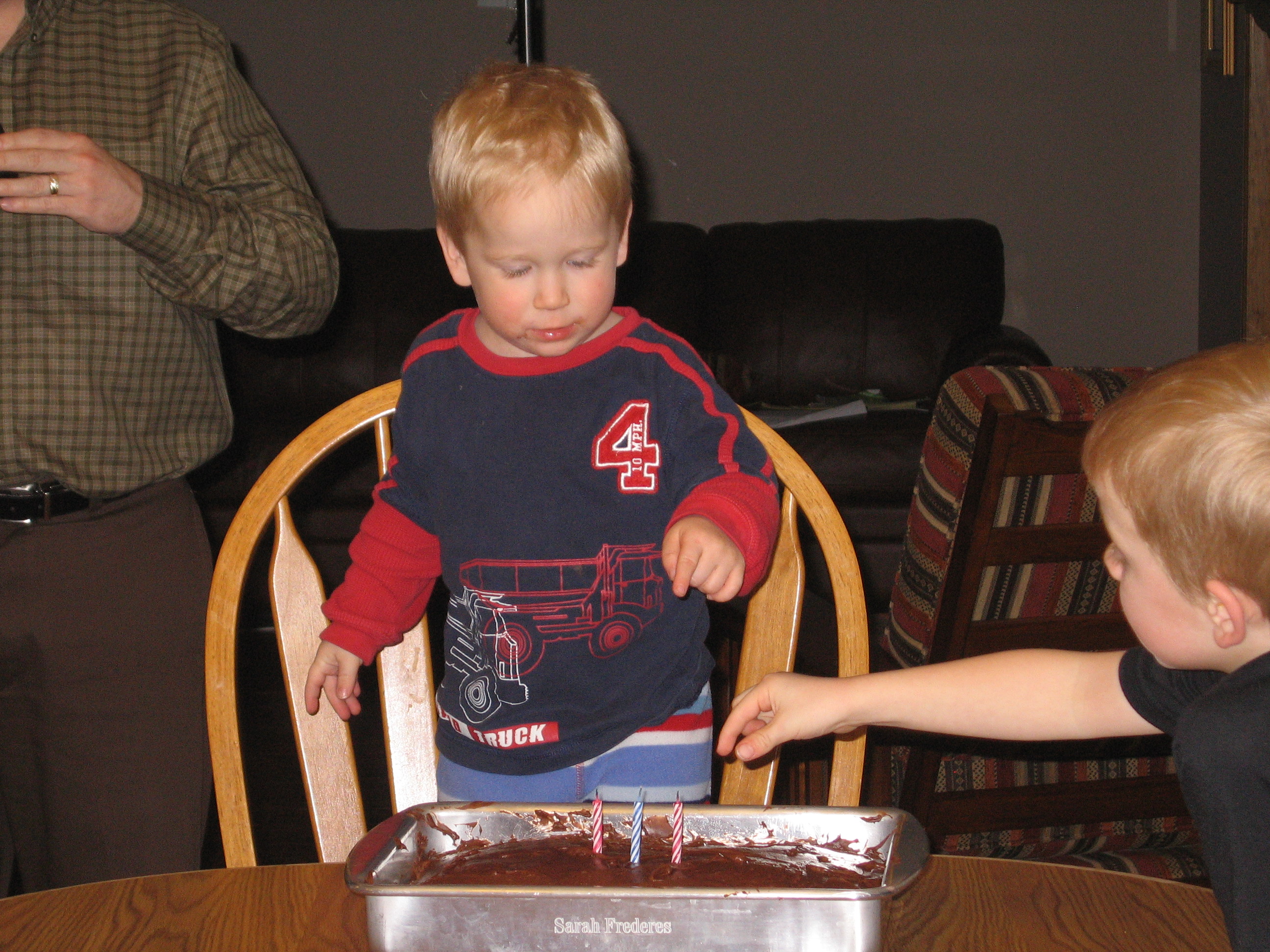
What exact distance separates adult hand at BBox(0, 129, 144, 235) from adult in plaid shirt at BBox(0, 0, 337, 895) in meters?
0.05

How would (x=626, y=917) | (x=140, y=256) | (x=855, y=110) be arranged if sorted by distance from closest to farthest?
(x=626, y=917), (x=140, y=256), (x=855, y=110)

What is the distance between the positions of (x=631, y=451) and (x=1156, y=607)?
47 cm

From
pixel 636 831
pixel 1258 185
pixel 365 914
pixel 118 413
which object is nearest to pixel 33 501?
pixel 118 413

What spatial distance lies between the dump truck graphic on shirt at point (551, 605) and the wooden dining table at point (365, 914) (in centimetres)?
30

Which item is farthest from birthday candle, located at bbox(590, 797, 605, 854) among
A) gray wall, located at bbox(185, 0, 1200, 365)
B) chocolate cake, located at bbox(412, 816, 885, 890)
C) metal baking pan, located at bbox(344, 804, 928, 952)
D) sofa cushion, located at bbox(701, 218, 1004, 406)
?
gray wall, located at bbox(185, 0, 1200, 365)

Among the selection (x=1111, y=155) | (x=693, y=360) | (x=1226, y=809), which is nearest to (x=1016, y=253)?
(x=1111, y=155)

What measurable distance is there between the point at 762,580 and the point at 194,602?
2.17ft

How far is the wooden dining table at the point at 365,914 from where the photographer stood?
0.65 m

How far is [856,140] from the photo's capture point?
4.61 meters

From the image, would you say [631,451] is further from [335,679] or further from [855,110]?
[855,110]

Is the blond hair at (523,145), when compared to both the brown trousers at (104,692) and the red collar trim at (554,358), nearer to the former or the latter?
the red collar trim at (554,358)

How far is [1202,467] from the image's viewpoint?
24.8 inches

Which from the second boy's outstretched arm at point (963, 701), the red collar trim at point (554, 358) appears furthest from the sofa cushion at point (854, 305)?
the second boy's outstretched arm at point (963, 701)

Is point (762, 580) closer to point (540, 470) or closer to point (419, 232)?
point (540, 470)
